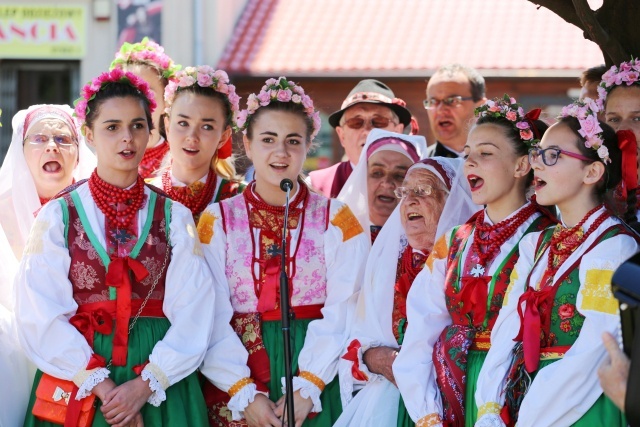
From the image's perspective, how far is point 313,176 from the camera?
609 cm

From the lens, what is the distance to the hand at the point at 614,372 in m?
A: 3.26

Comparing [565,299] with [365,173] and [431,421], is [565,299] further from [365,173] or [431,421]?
[365,173]

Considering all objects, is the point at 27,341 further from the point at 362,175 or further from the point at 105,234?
the point at 362,175

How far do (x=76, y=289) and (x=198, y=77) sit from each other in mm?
1354

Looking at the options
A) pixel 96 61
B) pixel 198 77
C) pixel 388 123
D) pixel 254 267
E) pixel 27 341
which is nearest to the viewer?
pixel 27 341

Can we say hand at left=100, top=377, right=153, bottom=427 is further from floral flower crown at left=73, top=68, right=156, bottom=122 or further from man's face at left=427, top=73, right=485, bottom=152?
man's face at left=427, top=73, right=485, bottom=152

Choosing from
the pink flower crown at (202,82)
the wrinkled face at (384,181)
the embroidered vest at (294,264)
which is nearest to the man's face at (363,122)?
the wrinkled face at (384,181)

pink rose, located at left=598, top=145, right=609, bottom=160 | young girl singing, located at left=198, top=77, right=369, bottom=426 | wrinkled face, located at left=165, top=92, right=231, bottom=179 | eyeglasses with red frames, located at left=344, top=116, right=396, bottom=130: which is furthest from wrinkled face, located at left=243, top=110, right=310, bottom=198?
pink rose, located at left=598, top=145, right=609, bottom=160

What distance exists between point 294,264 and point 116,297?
0.80m

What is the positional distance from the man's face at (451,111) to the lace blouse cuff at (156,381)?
107 inches

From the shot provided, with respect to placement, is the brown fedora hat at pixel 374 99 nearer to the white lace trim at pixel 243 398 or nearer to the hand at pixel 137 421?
the white lace trim at pixel 243 398

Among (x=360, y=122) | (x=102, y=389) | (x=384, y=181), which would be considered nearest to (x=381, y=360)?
(x=384, y=181)

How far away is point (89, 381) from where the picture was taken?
161 inches

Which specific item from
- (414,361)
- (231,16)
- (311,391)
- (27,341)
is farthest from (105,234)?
(231,16)
